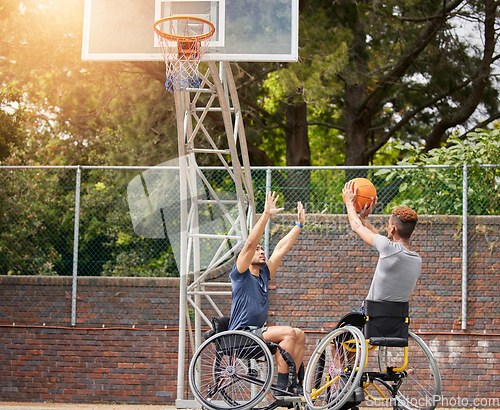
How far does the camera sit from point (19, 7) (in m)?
10.1

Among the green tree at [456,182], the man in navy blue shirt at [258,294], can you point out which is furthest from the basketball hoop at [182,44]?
the green tree at [456,182]

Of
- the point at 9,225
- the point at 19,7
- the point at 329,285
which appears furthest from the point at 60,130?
the point at 329,285

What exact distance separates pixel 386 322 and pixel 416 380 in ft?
8.31

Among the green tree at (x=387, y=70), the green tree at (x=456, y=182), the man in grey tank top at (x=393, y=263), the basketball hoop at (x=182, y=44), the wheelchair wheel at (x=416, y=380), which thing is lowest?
the wheelchair wheel at (x=416, y=380)

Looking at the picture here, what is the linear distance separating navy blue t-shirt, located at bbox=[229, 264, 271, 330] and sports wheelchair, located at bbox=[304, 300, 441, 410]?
0.75 meters

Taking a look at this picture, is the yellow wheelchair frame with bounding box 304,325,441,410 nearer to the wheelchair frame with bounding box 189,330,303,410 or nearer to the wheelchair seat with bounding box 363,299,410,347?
the wheelchair seat with bounding box 363,299,410,347

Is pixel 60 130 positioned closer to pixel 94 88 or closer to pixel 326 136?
pixel 94 88

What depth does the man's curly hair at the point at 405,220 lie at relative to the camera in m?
5.30

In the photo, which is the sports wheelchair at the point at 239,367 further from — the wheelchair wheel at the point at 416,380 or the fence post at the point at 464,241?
the fence post at the point at 464,241

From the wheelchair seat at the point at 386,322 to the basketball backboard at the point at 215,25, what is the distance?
9.32 ft

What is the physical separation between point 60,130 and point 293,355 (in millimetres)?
12625

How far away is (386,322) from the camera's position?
517cm

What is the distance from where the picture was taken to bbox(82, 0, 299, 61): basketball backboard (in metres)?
6.84

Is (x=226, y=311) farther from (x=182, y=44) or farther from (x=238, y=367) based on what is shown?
(x=182, y=44)
